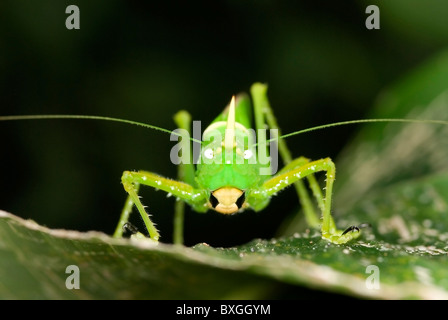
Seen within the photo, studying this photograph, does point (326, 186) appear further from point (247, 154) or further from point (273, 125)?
point (273, 125)

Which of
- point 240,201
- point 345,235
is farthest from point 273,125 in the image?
point 345,235

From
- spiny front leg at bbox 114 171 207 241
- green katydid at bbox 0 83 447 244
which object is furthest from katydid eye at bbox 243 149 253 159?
spiny front leg at bbox 114 171 207 241

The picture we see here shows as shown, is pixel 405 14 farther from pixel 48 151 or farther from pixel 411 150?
pixel 48 151

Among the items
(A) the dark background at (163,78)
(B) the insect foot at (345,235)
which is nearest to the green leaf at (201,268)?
(B) the insect foot at (345,235)

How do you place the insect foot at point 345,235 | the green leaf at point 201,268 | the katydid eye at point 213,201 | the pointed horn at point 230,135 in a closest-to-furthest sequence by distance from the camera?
1. the green leaf at point 201,268
2. the insect foot at point 345,235
3. the pointed horn at point 230,135
4. the katydid eye at point 213,201

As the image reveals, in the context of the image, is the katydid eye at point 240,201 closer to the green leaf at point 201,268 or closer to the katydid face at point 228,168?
the katydid face at point 228,168
